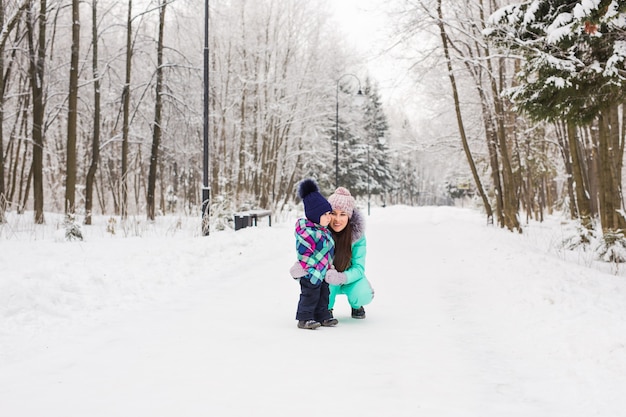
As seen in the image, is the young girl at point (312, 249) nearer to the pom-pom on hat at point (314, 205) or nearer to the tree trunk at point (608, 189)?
the pom-pom on hat at point (314, 205)

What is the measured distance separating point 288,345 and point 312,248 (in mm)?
1040

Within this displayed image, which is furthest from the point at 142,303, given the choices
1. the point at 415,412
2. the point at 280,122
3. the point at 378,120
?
the point at 378,120

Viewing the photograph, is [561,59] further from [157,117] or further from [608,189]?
[157,117]

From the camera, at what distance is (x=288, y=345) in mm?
4410

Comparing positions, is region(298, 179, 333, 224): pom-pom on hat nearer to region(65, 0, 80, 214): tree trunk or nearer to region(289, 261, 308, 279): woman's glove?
region(289, 261, 308, 279): woman's glove

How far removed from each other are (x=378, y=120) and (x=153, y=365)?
57755 mm

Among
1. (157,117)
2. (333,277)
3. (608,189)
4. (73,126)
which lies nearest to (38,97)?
(73,126)

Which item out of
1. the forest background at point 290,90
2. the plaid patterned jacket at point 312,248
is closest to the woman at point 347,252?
the plaid patterned jacket at point 312,248

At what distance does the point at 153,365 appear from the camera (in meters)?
3.76

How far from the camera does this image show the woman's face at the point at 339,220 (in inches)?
207

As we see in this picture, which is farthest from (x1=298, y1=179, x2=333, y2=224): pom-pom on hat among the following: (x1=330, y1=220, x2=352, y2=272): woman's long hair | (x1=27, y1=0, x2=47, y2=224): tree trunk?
(x1=27, y1=0, x2=47, y2=224): tree trunk

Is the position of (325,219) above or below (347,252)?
above

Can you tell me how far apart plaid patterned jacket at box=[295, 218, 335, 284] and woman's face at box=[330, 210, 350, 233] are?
0.23m

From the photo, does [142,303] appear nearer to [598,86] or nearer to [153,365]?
[153,365]
